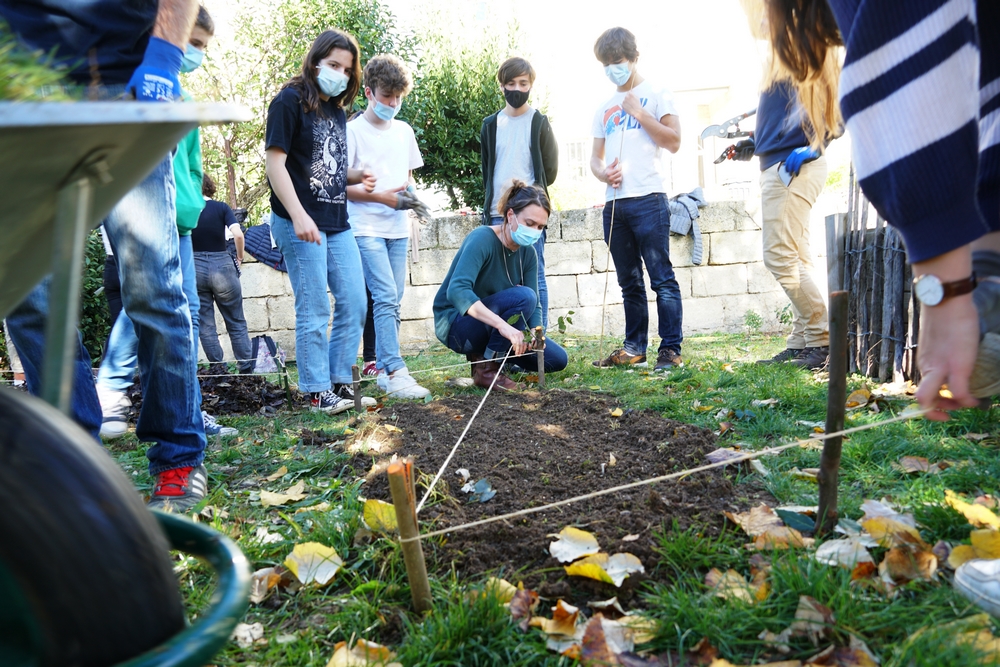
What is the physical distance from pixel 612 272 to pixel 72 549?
7426 mm

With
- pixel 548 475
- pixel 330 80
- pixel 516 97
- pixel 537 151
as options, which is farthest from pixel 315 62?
pixel 548 475

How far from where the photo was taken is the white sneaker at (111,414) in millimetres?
3412

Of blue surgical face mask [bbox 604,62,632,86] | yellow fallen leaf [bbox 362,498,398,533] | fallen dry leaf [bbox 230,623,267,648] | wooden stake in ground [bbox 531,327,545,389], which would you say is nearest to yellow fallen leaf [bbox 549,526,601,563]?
yellow fallen leaf [bbox 362,498,398,533]

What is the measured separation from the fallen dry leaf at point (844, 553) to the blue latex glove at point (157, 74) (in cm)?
214

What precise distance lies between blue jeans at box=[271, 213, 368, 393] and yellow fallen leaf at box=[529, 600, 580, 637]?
8.96 ft

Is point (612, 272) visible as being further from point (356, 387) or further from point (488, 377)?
point (356, 387)

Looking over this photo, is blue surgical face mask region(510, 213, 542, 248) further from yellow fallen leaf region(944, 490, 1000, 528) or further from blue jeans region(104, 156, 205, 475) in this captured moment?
yellow fallen leaf region(944, 490, 1000, 528)

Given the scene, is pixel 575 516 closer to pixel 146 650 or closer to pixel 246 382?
pixel 146 650

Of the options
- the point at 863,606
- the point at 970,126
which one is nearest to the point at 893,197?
the point at 970,126

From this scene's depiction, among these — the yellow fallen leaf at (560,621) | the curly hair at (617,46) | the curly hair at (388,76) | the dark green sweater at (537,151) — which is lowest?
the yellow fallen leaf at (560,621)

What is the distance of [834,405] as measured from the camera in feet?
5.87

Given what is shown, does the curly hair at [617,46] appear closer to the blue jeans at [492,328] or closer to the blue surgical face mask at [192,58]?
the blue jeans at [492,328]

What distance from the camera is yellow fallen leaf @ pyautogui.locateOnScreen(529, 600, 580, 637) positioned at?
1.49 meters

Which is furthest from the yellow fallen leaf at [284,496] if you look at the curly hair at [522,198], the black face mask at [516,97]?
the black face mask at [516,97]
